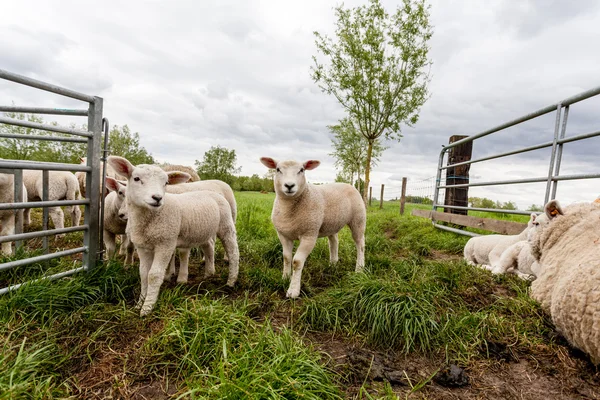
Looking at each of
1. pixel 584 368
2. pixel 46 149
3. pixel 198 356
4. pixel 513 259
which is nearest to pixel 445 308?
pixel 584 368

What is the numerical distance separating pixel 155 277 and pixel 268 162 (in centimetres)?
191

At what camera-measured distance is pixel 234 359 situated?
2.04 metres

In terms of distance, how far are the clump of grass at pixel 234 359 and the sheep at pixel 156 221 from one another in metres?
0.66

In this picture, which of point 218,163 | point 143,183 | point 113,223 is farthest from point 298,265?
point 218,163

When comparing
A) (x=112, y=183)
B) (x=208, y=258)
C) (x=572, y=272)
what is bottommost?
(x=208, y=258)

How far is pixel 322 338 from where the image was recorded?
2.70 meters

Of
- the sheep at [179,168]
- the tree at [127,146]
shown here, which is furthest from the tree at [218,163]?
the sheep at [179,168]

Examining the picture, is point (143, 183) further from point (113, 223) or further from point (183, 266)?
point (113, 223)

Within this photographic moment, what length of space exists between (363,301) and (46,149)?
57.5ft

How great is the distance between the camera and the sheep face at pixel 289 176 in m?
3.64

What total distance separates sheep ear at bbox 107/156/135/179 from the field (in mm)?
1197

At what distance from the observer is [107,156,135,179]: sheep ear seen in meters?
2.94

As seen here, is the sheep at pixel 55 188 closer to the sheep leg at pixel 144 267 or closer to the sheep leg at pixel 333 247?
the sheep leg at pixel 144 267

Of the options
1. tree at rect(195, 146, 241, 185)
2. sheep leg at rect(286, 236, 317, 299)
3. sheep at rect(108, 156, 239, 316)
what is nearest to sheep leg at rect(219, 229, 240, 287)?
sheep at rect(108, 156, 239, 316)
